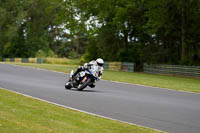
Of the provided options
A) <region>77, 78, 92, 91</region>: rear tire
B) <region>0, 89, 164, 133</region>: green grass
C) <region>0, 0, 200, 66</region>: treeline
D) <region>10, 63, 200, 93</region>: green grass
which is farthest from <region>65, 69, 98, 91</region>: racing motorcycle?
<region>0, 0, 200, 66</region>: treeline

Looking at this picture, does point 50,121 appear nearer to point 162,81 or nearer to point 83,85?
point 83,85

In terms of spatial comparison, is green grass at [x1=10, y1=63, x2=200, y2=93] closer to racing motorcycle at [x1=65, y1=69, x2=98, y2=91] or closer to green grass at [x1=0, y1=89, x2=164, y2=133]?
racing motorcycle at [x1=65, y1=69, x2=98, y2=91]

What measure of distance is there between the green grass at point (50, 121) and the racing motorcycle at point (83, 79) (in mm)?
6013

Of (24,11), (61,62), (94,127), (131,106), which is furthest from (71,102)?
(24,11)

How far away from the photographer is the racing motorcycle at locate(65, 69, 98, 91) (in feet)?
56.4

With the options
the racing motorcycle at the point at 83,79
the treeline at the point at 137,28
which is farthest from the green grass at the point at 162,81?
the treeline at the point at 137,28

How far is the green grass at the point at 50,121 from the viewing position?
7980mm

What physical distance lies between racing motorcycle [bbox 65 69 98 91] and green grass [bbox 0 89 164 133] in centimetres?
601

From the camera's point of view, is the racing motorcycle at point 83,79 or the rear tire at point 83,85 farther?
the rear tire at point 83,85

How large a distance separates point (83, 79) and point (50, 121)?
8676mm

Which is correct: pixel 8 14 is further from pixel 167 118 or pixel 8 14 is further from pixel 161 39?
pixel 167 118

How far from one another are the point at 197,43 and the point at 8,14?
3816cm

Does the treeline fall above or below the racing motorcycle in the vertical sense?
above

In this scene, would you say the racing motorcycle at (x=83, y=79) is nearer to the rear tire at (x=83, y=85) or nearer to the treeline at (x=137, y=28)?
the rear tire at (x=83, y=85)
